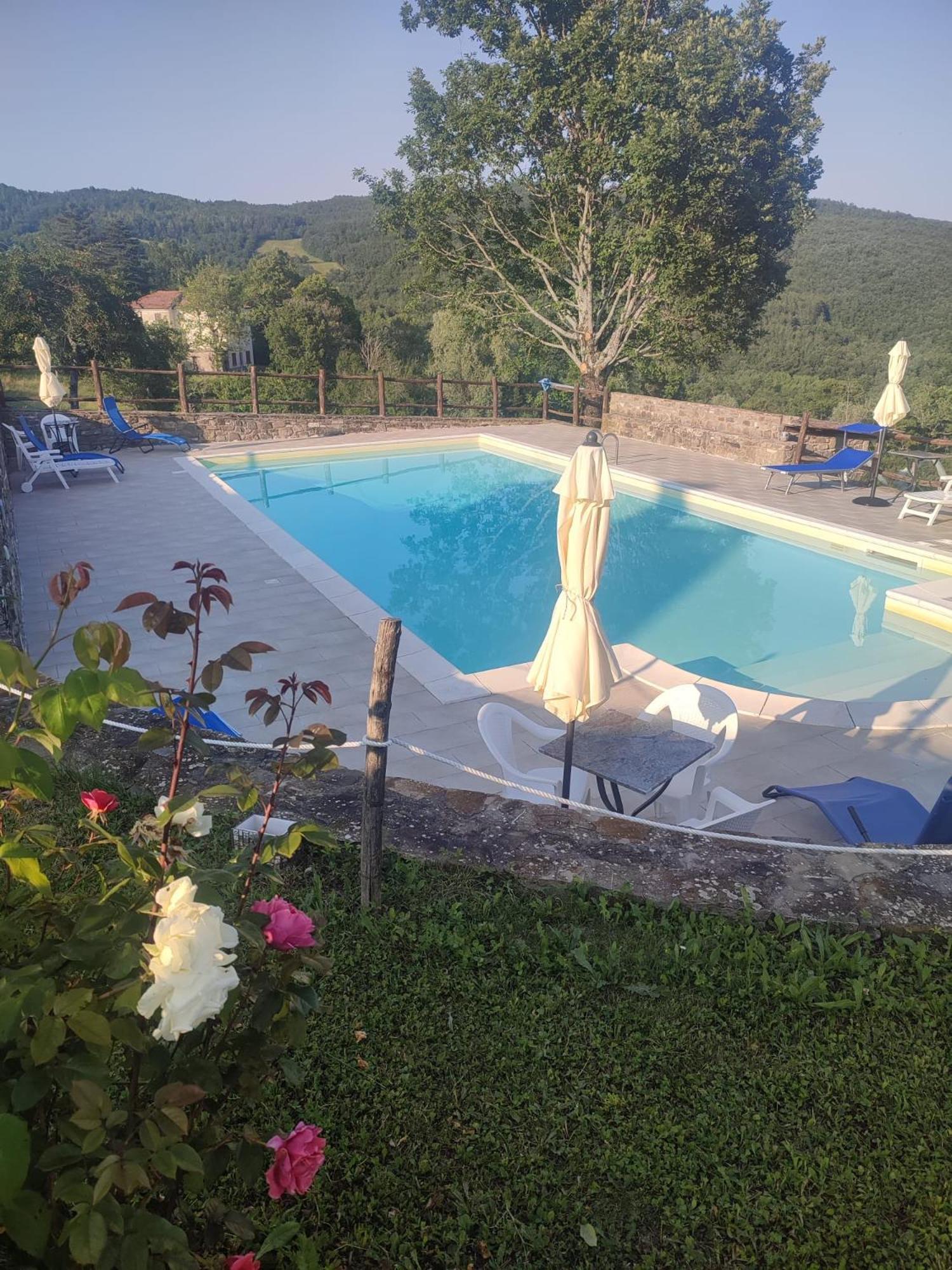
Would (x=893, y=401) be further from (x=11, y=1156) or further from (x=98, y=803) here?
(x=11, y=1156)

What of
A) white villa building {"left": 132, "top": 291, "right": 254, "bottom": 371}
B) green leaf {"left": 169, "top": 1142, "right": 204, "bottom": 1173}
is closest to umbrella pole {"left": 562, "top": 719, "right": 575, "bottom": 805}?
green leaf {"left": 169, "top": 1142, "right": 204, "bottom": 1173}

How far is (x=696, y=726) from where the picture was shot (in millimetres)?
4797

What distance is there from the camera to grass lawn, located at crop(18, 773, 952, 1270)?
179 cm

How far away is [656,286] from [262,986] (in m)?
19.0

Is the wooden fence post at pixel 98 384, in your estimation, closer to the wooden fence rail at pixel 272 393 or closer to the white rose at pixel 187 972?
the wooden fence rail at pixel 272 393

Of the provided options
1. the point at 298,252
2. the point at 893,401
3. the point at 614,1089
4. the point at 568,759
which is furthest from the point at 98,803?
the point at 298,252

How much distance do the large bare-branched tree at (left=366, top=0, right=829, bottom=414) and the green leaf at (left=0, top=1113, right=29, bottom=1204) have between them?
727 inches

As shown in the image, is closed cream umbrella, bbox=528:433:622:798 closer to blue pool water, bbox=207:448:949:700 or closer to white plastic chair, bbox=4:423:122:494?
blue pool water, bbox=207:448:949:700

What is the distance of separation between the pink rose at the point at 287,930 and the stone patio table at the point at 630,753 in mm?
2702

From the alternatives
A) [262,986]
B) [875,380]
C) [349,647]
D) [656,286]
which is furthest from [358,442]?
[875,380]

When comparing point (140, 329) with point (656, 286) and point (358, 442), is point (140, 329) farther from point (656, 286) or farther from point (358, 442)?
point (656, 286)

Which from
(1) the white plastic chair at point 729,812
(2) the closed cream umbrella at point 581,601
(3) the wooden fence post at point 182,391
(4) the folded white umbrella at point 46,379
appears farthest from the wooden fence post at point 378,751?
(3) the wooden fence post at point 182,391

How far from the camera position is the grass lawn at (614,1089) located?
179 centimetres

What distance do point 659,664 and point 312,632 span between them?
3.10 m
